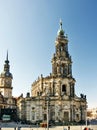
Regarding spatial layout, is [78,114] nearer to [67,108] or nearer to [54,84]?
[67,108]

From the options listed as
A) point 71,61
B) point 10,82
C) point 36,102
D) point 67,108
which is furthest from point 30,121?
point 10,82

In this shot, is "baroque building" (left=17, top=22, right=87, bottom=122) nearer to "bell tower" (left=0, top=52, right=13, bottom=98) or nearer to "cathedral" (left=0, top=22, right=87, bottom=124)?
"cathedral" (left=0, top=22, right=87, bottom=124)

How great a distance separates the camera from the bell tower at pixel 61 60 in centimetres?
8556

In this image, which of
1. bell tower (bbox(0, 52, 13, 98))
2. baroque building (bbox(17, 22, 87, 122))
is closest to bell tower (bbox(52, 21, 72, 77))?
baroque building (bbox(17, 22, 87, 122))

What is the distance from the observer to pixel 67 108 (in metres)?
83.8

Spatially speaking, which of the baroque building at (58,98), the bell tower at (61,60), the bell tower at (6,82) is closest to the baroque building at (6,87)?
the bell tower at (6,82)

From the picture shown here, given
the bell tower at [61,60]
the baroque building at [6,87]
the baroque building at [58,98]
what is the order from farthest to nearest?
the baroque building at [6,87], the bell tower at [61,60], the baroque building at [58,98]

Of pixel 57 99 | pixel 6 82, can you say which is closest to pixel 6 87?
pixel 6 82

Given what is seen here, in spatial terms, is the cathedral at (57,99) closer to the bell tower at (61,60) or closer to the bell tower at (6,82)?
the bell tower at (61,60)

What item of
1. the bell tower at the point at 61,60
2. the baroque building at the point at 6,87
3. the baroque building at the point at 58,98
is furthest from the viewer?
the baroque building at the point at 6,87

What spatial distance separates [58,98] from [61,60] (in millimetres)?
10195

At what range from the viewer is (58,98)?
83.4 metres

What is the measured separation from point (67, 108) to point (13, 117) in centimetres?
1465

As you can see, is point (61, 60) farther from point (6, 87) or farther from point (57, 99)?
point (6, 87)
